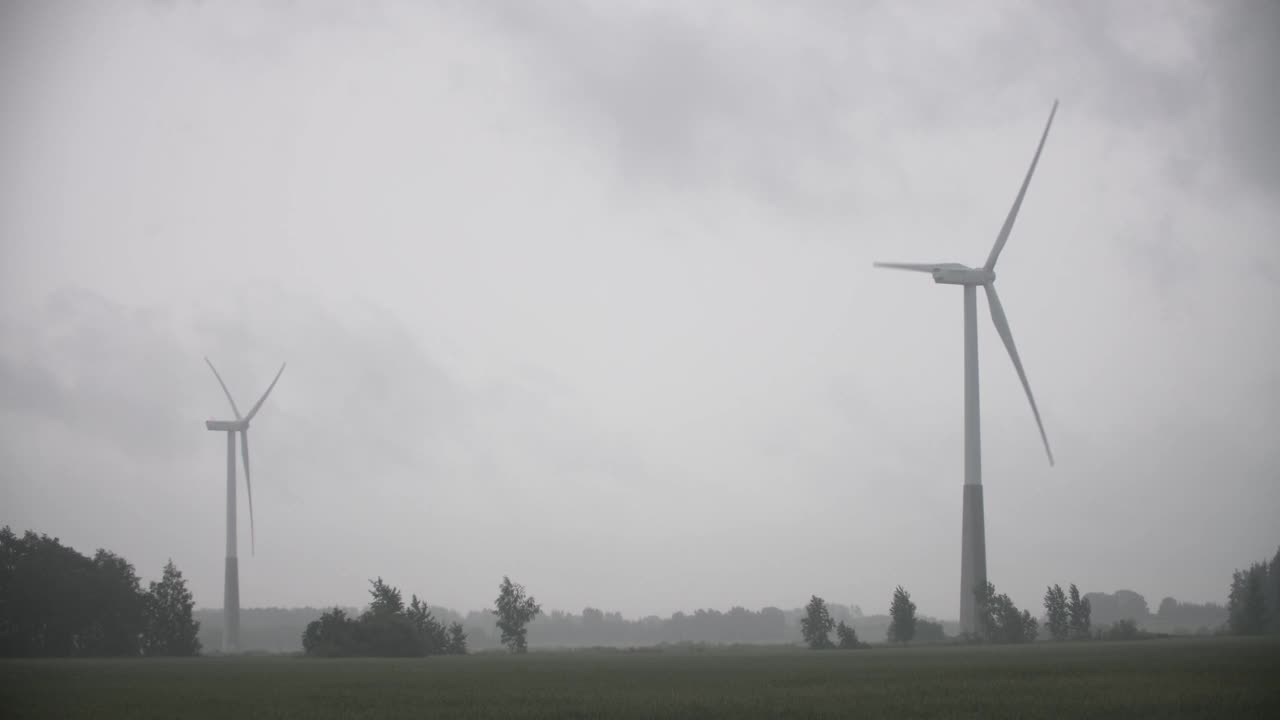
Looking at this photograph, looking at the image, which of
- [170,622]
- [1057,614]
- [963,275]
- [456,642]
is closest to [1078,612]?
[1057,614]

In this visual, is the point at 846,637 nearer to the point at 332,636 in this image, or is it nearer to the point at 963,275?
the point at 963,275

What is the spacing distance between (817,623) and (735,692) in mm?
76002

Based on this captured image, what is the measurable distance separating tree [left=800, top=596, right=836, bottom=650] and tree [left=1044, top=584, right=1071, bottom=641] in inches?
860

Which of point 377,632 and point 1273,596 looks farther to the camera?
point 1273,596

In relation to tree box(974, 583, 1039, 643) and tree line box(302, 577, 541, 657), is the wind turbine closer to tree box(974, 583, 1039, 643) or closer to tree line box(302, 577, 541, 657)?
tree line box(302, 577, 541, 657)

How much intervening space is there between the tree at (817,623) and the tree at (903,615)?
261 inches

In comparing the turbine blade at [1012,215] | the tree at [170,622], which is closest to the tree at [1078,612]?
the turbine blade at [1012,215]

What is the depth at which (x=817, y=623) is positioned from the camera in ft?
368

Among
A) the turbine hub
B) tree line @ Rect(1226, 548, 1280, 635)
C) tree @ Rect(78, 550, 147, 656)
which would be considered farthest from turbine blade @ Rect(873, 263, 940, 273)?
tree @ Rect(78, 550, 147, 656)

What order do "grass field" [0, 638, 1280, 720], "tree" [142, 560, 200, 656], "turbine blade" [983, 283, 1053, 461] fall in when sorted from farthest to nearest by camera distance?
"tree" [142, 560, 200, 656] < "turbine blade" [983, 283, 1053, 461] < "grass field" [0, 638, 1280, 720]

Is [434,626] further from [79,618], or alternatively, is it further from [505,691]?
[505,691]

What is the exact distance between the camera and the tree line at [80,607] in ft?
403

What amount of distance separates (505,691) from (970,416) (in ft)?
264

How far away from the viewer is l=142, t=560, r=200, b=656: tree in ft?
456
